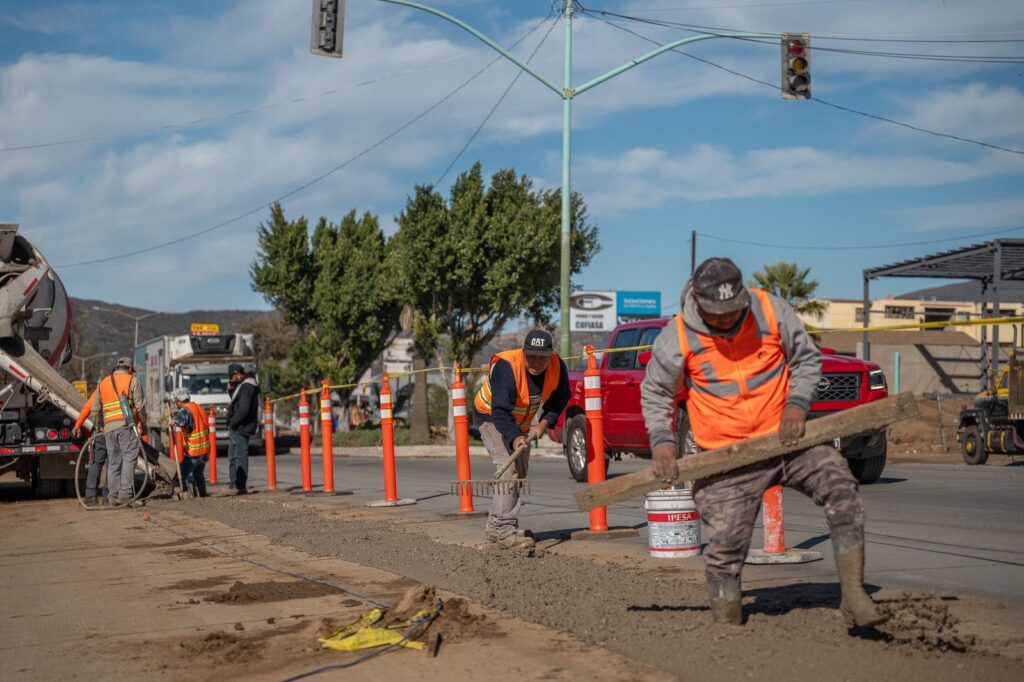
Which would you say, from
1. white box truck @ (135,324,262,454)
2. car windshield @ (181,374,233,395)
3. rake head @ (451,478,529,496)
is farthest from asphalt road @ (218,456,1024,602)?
car windshield @ (181,374,233,395)

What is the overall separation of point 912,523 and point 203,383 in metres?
29.3

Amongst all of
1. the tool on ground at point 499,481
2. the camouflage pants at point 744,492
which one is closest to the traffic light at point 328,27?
the tool on ground at point 499,481

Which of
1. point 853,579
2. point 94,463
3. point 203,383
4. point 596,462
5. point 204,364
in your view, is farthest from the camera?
point 204,364

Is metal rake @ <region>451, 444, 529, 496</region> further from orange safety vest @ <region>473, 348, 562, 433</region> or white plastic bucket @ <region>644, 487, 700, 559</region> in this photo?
white plastic bucket @ <region>644, 487, 700, 559</region>

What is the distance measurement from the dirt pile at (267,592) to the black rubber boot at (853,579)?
3242 millimetres

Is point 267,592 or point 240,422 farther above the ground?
point 240,422

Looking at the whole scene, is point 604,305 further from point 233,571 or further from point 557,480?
point 233,571

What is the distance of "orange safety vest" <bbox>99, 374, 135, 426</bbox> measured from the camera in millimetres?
15336

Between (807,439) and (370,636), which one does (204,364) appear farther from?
(807,439)

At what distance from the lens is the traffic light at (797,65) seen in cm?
1875

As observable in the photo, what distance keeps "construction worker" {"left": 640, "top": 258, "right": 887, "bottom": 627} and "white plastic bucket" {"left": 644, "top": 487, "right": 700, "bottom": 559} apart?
2.26 m

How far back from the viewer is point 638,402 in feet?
Answer: 49.9

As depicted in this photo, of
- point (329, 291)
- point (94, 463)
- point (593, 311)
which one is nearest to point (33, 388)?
point (94, 463)

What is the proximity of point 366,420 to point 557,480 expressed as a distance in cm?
4455
